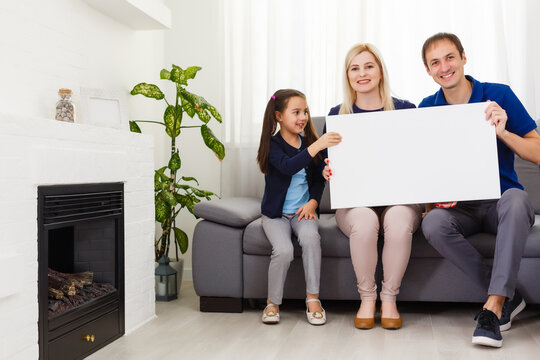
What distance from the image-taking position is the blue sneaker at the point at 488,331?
1847 mm

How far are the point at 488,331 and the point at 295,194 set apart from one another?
95 centimetres

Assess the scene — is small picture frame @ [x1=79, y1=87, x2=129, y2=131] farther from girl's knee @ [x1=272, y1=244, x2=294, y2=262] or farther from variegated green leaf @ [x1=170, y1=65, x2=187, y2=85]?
girl's knee @ [x1=272, y1=244, x2=294, y2=262]

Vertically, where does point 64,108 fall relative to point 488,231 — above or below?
above

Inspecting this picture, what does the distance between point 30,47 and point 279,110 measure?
102 cm

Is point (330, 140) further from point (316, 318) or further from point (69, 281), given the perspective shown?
point (69, 281)

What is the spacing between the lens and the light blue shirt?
241 centimetres

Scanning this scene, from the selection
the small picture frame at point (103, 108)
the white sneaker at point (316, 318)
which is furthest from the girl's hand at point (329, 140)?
the small picture frame at point (103, 108)

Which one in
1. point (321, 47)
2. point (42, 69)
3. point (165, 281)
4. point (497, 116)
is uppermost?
point (321, 47)

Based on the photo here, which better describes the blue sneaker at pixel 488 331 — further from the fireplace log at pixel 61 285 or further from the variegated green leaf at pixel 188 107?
the variegated green leaf at pixel 188 107

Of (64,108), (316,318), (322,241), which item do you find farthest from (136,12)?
(316,318)

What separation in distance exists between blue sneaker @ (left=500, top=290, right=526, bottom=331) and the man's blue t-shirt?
0.41 meters

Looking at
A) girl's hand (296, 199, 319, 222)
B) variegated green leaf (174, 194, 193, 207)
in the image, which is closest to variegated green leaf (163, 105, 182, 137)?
variegated green leaf (174, 194, 193, 207)

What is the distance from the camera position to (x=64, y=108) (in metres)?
2.09

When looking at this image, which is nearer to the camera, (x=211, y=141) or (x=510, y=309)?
(x=510, y=309)
